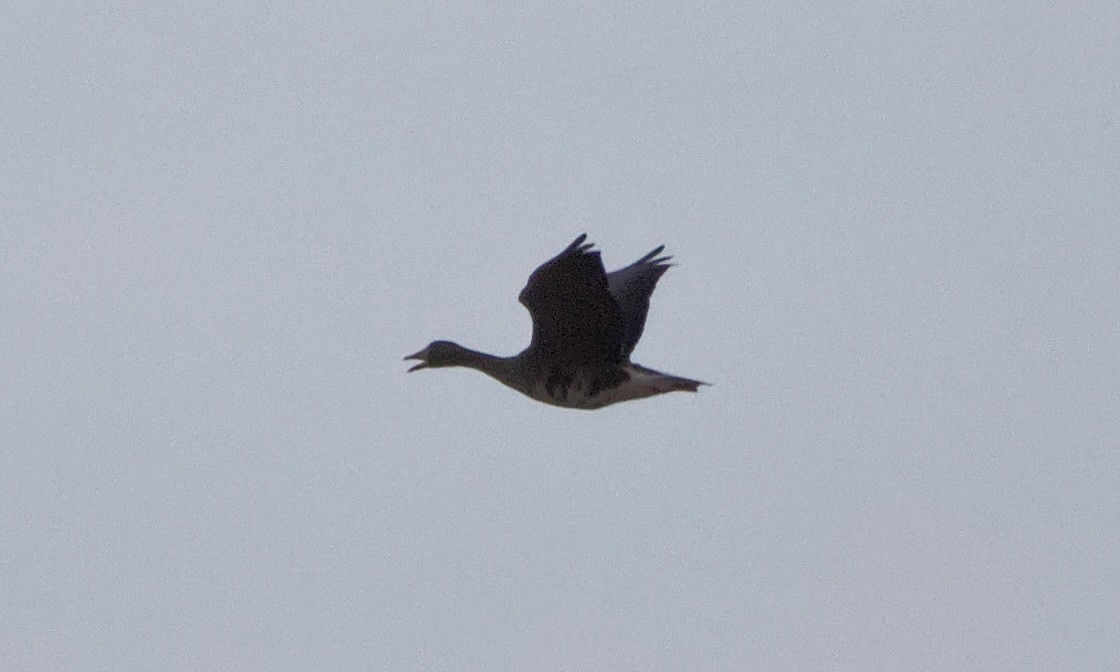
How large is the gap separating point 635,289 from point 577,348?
188cm

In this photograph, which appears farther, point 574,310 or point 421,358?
point 421,358

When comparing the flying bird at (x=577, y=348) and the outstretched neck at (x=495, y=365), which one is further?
the outstretched neck at (x=495, y=365)

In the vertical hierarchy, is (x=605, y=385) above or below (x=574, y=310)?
below

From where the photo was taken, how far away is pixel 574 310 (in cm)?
2333

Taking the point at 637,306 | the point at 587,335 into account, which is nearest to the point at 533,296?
the point at 587,335

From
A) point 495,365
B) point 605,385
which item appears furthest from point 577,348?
point 495,365

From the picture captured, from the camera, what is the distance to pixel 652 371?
24.2 meters

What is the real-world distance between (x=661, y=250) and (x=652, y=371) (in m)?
2.27

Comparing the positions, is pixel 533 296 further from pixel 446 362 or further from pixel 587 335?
pixel 446 362

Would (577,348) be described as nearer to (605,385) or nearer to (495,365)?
(605,385)

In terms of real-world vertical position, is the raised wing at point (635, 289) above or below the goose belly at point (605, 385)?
above

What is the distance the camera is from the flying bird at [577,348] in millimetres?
22734

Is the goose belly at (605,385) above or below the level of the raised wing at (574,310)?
below

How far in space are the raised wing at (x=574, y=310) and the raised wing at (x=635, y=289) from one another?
0.67 metres
